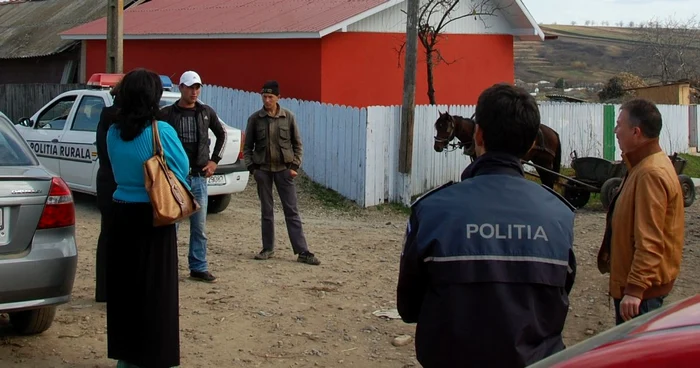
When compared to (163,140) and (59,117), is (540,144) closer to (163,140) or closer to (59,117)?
(59,117)

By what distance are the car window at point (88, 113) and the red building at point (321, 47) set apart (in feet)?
20.9

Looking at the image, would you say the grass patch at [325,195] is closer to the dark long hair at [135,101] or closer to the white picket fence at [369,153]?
the white picket fence at [369,153]

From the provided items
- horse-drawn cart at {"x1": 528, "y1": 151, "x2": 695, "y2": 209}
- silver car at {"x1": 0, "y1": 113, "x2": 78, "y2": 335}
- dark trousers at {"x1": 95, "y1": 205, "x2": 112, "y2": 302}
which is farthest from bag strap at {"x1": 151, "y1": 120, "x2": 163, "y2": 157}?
horse-drawn cart at {"x1": 528, "y1": 151, "x2": 695, "y2": 209}

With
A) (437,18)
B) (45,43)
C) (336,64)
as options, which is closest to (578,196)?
(336,64)

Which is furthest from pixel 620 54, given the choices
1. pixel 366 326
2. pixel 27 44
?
pixel 366 326

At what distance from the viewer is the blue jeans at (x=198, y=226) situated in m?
7.93

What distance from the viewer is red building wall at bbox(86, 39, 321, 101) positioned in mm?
18734

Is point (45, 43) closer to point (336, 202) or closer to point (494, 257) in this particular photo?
point (336, 202)

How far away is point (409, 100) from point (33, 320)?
323 inches

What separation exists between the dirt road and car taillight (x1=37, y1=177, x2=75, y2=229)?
95cm

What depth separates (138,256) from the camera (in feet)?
17.1

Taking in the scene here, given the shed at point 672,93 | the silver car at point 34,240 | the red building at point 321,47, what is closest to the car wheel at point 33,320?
the silver car at point 34,240

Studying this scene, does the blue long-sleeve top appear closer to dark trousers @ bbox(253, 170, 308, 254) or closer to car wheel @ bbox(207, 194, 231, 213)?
dark trousers @ bbox(253, 170, 308, 254)

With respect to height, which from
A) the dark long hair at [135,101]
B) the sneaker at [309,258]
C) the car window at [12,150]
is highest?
the dark long hair at [135,101]
